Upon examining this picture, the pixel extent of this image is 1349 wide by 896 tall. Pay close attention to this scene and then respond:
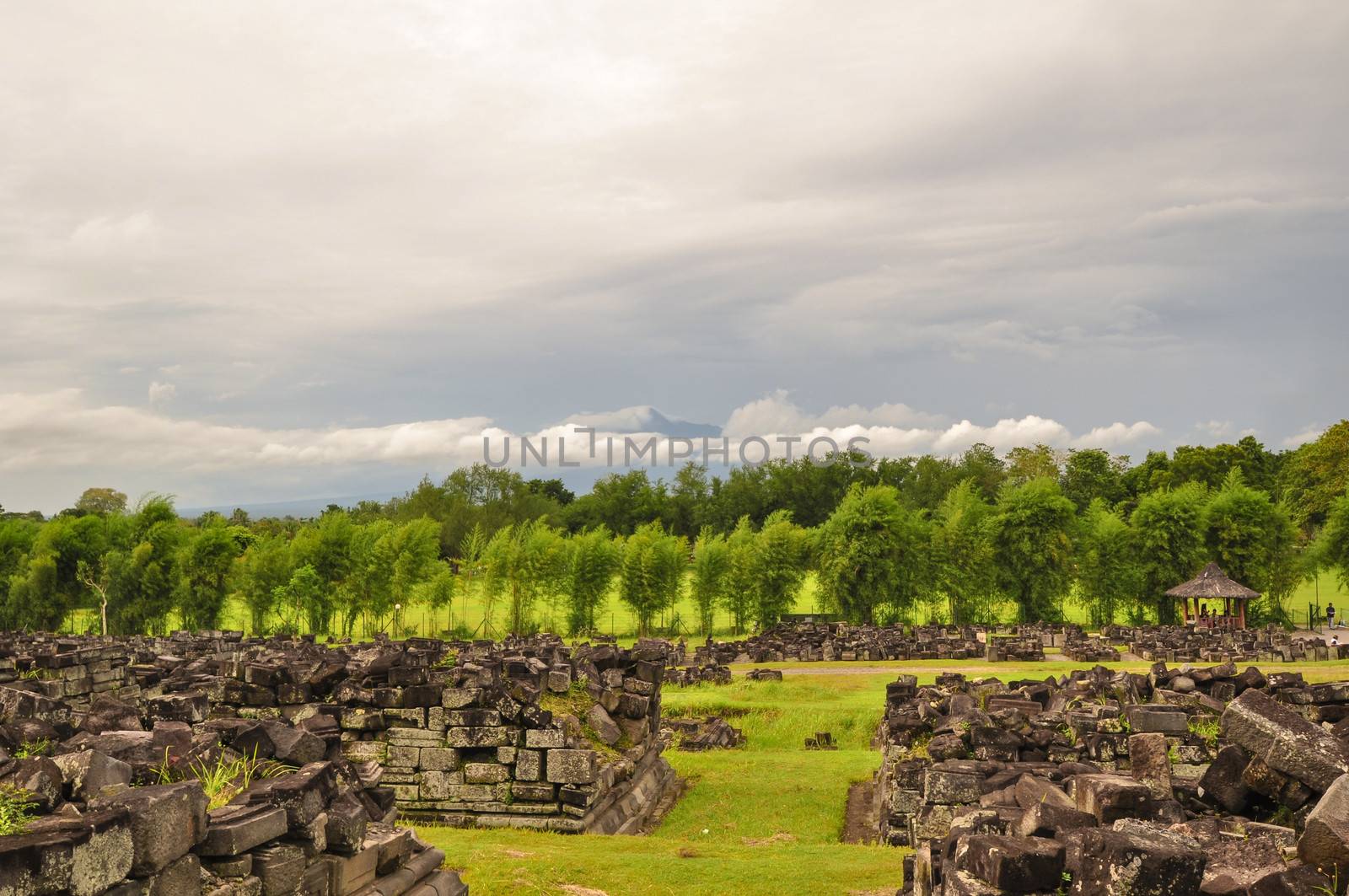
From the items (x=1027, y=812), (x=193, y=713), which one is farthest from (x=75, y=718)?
(x=1027, y=812)

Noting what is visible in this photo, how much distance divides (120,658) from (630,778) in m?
10.8

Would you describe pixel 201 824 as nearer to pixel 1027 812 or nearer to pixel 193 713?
pixel 1027 812

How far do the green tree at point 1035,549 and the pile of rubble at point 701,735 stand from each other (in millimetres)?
25020

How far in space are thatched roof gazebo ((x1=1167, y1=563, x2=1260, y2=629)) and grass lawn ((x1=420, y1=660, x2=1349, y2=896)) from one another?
41.9ft

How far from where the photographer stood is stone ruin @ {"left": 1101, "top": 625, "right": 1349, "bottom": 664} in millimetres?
28641

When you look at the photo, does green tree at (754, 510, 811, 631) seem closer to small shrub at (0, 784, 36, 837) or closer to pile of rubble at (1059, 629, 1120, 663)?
pile of rubble at (1059, 629, 1120, 663)

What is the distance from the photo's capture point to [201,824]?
203 inches

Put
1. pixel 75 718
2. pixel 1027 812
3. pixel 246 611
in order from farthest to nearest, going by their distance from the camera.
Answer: pixel 246 611 → pixel 75 718 → pixel 1027 812

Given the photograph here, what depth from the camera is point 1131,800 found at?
5.66 meters

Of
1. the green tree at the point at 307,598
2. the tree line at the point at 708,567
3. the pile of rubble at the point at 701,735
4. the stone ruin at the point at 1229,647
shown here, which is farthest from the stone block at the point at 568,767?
the green tree at the point at 307,598

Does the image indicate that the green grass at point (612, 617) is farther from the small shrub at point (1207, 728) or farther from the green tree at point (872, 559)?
the small shrub at point (1207, 728)

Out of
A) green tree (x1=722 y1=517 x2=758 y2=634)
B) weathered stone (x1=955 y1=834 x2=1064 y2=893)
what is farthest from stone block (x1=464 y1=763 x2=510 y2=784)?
green tree (x1=722 y1=517 x2=758 y2=634)

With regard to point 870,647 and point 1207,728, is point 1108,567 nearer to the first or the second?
point 870,647

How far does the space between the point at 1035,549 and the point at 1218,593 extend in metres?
7.35
